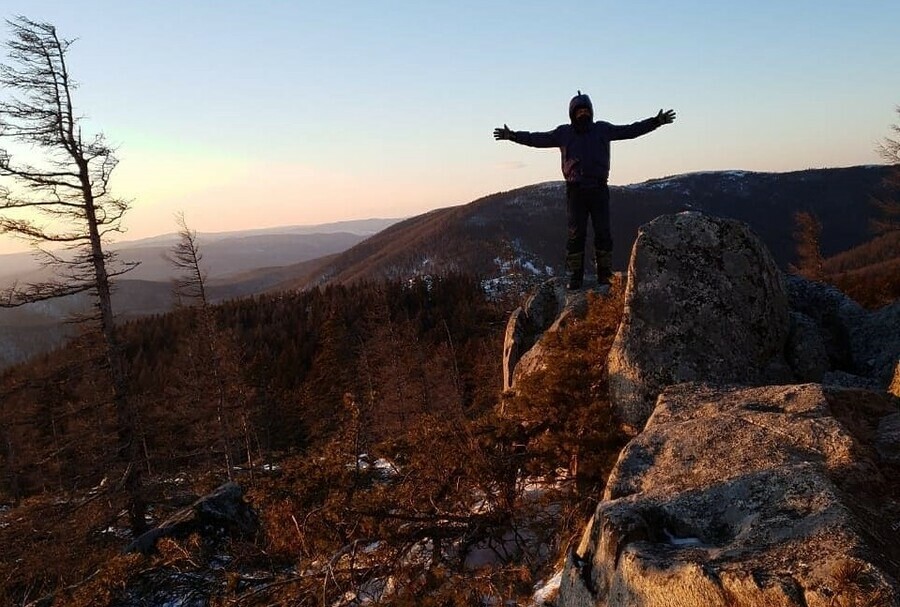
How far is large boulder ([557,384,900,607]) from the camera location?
2.59 m

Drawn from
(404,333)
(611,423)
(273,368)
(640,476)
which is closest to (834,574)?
(640,476)

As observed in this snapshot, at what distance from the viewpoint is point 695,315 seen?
717cm

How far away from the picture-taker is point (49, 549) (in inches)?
482

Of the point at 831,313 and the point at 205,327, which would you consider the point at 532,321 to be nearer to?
the point at 831,313

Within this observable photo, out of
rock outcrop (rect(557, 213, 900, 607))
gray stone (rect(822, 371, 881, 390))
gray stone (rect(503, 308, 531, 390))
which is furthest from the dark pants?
gray stone (rect(822, 371, 881, 390))

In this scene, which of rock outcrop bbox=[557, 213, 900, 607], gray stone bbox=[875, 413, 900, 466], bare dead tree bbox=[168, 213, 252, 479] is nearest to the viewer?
rock outcrop bbox=[557, 213, 900, 607]

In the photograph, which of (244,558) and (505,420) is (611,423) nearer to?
(505,420)

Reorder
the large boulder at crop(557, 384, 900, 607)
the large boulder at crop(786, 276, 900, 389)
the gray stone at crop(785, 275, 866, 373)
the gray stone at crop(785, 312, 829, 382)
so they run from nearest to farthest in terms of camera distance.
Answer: the large boulder at crop(557, 384, 900, 607) < the gray stone at crop(785, 312, 829, 382) < the large boulder at crop(786, 276, 900, 389) < the gray stone at crop(785, 275, 866, 373)

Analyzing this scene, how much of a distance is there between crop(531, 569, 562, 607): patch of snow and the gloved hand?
7.14 meters

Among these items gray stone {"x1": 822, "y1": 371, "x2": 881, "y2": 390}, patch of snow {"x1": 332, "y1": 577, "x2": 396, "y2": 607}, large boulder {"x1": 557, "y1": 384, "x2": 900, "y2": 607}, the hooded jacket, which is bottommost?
patch of snow {"x1": 332, "y1": 577, "x2": 396, "y2": 607}

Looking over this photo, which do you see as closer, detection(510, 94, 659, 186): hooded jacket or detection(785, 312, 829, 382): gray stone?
detection(785, 312, 829, 382): gray stone

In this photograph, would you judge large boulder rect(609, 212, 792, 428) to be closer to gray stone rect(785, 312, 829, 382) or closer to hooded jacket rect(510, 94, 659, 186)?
gray stone rect(785, 312, 829, 382)

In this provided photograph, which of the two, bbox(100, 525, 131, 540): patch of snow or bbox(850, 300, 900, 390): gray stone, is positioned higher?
bbox(850, 300, 900, 390): gray stone

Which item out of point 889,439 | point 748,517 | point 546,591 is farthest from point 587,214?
point 748,517
